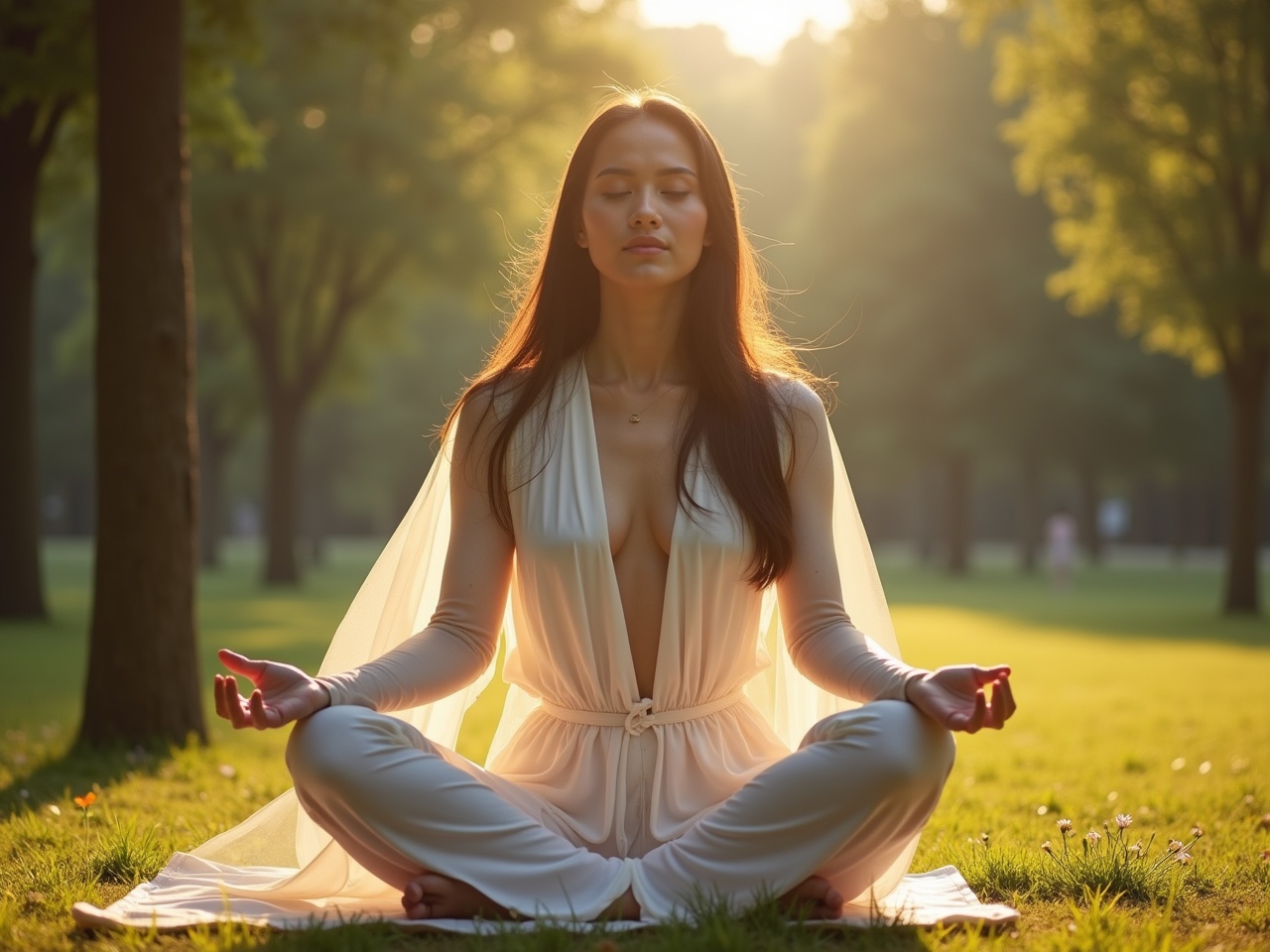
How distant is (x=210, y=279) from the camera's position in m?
25.6

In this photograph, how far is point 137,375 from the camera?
704 centimetres

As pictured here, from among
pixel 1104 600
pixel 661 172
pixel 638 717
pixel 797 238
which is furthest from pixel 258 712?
pixel 797 238

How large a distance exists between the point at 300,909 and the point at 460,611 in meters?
0.91

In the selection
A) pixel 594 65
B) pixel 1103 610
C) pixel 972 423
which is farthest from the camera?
pixel 972 423

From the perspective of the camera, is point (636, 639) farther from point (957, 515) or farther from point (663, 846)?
point (957, 515)

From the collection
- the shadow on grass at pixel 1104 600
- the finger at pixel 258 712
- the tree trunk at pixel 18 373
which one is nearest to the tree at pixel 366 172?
the tree trunk at pixel 18 373

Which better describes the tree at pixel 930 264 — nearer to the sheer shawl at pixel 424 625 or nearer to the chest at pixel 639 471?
the sheer shawl at pixel 424 625

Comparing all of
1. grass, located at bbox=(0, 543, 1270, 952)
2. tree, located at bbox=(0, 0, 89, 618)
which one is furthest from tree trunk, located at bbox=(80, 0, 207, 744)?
tree, located at bbox=(0, 0, 89, 618)

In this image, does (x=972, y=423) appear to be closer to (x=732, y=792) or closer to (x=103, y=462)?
(x=103, y=462)

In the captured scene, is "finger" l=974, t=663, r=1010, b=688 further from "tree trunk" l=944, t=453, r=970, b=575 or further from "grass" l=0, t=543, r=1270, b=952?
"tree trunk" l=944, t=453, r=970, b=575

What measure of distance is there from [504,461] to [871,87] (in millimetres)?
33625

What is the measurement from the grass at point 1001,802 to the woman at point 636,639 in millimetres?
229

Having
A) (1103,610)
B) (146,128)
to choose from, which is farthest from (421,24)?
(146,128)

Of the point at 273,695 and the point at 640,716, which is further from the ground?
the point at 273,695
